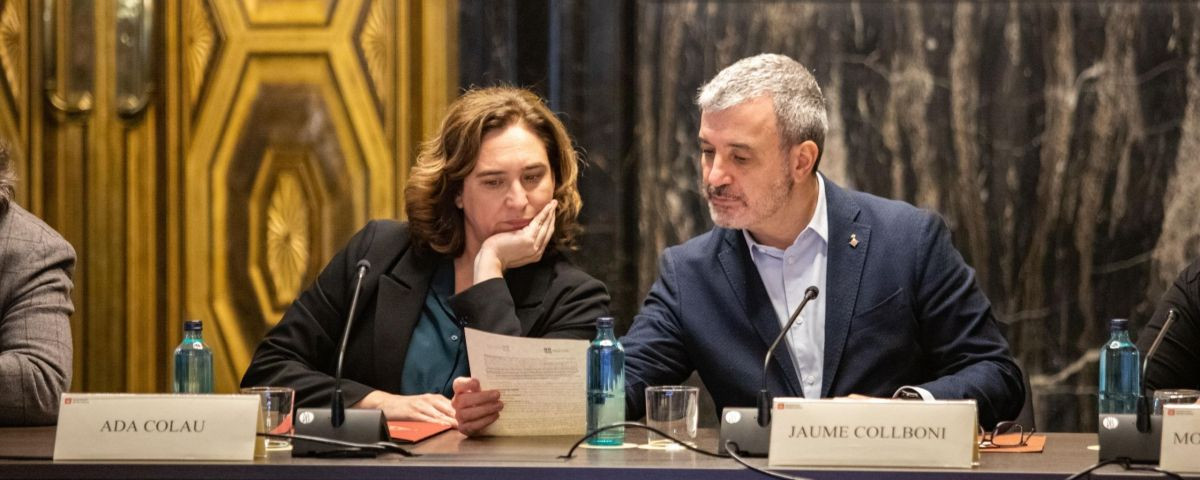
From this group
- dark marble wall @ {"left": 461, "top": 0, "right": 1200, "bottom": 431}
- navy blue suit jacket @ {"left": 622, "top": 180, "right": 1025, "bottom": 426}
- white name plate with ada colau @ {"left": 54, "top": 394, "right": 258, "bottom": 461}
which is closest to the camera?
white name plate with ada colau @ {"left": 54, "top": 394, "right": 258, "bottom": 461}

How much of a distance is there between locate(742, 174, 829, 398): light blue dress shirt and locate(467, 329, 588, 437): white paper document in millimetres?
650

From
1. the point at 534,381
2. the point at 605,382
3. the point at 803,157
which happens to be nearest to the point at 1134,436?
the point at 605,382

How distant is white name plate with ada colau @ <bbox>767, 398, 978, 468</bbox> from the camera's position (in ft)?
6.86

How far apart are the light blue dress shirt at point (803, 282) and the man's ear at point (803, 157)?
0.09 metres

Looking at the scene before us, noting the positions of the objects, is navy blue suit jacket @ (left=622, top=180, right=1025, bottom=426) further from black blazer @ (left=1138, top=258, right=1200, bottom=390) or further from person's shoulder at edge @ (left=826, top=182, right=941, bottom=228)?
black blazer @ (left=1138, top=258, right=1200, bottom=390)

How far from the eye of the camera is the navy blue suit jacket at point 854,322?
2961 millimetres

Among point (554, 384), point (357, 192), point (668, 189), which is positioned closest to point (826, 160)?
point (668, 189)

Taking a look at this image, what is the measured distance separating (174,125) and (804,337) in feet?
7.11

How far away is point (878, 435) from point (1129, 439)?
37 centimetres

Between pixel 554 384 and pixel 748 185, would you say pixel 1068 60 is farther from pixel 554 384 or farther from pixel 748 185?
pixel 554 384

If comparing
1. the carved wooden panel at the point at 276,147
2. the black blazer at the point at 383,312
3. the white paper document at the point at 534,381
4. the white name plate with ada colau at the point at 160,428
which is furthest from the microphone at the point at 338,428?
the carved wooden panel at the point at 276,147

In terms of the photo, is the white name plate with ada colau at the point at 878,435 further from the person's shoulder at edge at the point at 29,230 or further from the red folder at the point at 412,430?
the person's shoulder at edge at the point at 29,230

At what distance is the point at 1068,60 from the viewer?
4.05m

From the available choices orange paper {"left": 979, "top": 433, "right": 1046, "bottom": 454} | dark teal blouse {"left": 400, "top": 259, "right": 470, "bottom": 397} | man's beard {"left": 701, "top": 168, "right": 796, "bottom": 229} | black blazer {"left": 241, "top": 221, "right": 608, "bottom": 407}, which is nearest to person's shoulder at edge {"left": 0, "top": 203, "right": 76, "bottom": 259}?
black blazer {"left": 241, "top": 221, "right": 608, "bottom": 407}
